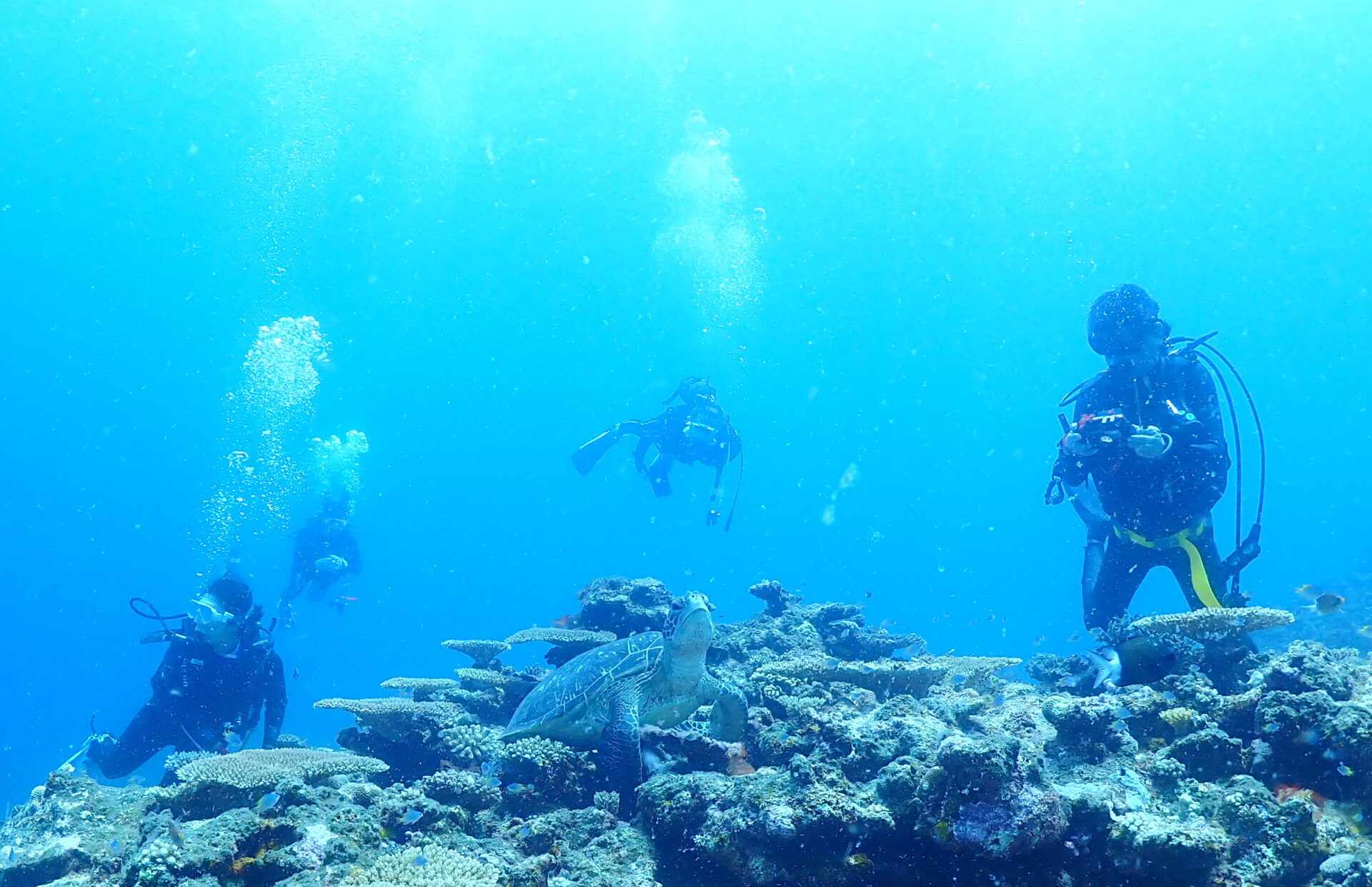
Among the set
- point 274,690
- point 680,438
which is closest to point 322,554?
point 680,438

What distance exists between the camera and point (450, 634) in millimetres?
114188

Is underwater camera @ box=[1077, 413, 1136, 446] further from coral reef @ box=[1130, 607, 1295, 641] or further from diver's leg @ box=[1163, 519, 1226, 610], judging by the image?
coral reef @ box=[1130, 607, 1295, 641]

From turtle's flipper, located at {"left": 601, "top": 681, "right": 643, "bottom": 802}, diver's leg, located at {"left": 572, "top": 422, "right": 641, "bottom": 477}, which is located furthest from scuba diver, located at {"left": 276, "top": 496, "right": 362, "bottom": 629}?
turtle's flipper, located at {"left": 601, "top": 681, "right": 643, "bottom": 802}

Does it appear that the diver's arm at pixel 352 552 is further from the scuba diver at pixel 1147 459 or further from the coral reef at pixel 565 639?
the scuba diver at pixel 1147 459

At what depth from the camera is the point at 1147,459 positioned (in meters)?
7.07

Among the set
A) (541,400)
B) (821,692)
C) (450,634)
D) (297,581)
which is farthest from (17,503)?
(821,692)

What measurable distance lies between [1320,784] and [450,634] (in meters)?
123

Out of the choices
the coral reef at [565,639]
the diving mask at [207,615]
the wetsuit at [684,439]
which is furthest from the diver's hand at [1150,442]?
the diving mask at [207,615]

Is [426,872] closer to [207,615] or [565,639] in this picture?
[565,639]

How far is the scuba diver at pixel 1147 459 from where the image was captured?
698 cm

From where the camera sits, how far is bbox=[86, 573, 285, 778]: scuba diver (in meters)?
9.38

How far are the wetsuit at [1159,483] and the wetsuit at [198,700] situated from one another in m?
11.0

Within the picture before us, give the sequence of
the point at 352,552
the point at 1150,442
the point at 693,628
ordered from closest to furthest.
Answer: the point at 693,628, the point at 1150,442, the point at 352,552

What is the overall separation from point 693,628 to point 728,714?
77 cm
